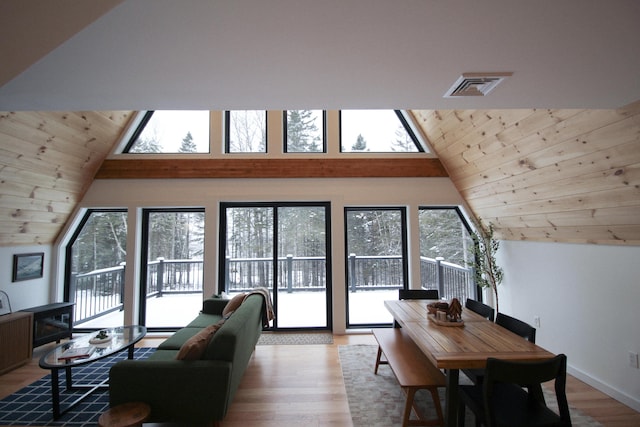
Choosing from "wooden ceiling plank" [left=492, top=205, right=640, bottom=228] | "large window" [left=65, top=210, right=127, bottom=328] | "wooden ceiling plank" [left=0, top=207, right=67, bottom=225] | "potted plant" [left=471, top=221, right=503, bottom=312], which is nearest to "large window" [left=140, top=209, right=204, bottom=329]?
"large window" [left=65, top=210, right=127, bottom=328]

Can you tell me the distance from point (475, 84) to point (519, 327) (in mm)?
1891

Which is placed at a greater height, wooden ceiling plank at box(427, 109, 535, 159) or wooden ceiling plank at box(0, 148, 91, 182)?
wooden ceiling plank at box(427, 109, 535, 159)

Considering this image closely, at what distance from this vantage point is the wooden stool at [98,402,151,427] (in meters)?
1.85

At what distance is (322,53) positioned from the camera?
1.58 m

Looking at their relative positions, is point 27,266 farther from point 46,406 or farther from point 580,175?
point 580,175

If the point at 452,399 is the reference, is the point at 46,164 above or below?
above

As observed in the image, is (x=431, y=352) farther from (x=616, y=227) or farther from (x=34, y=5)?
(x=34, y=5)

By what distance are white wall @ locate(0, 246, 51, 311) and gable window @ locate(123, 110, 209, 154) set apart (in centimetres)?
188

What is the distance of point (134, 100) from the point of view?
2082 millimetres

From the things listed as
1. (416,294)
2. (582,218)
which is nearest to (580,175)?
(582,218)

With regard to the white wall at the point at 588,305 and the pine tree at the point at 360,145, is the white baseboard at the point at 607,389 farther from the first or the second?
the pine tree at the point at 360,145

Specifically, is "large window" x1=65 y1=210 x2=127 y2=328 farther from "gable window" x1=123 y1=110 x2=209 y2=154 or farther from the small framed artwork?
"gable window" x1=123 y1=110 x2=209 y2=154

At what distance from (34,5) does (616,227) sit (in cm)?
407

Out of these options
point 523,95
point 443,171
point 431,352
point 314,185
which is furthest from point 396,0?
point 443,171
